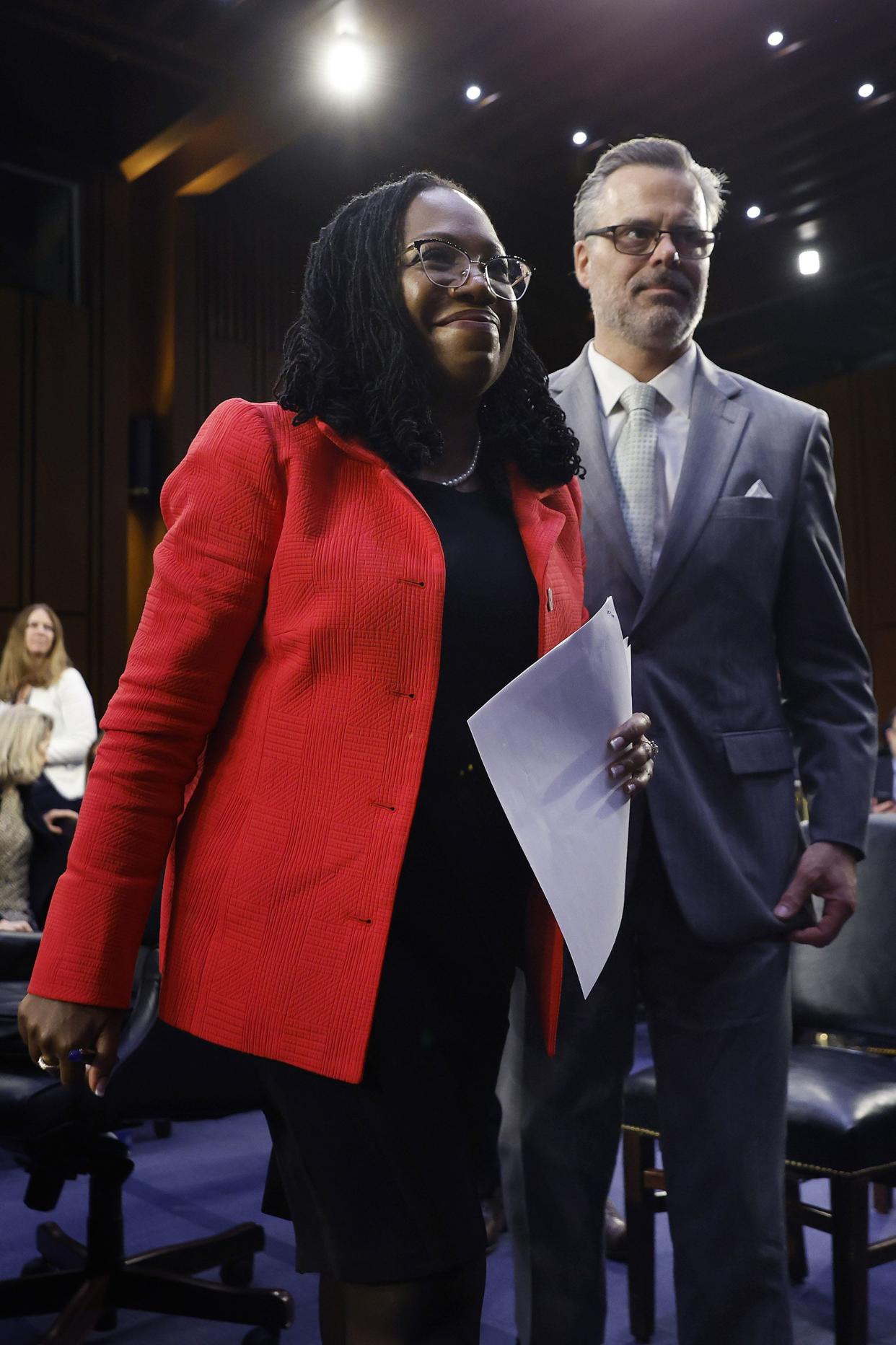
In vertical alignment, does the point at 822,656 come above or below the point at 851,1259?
above

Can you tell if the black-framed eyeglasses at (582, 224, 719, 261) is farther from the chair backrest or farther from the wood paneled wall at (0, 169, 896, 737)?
the wood paneled wall at (0, 169, 896, 737)

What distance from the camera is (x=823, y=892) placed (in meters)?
1.45

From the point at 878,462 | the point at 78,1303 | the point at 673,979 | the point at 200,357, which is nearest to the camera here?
the point at 673,979

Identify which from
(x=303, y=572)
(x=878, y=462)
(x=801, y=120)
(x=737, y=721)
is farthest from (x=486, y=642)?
(x=878, y=462)

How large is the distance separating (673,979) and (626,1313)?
116 centimetres

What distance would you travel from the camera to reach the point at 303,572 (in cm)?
102

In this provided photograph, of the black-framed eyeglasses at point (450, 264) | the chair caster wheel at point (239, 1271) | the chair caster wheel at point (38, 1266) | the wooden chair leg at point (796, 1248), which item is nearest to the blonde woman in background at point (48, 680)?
the chair caster wheel at point (38, 1266)

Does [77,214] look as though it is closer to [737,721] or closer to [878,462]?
[878,462]

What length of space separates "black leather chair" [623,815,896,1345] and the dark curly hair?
1.07 m

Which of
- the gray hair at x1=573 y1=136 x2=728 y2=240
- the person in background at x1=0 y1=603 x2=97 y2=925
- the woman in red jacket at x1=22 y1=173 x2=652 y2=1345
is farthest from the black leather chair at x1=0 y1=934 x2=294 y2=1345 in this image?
the person in background at x1=0 y1=603 x2=97 y2=925

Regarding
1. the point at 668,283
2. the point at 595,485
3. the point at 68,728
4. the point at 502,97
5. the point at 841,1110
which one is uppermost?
the point at 502,97

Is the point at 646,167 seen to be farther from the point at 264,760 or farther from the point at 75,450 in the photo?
the point at 75,450

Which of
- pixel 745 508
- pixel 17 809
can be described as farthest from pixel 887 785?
pixel 745 508

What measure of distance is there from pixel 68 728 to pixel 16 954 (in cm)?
277
